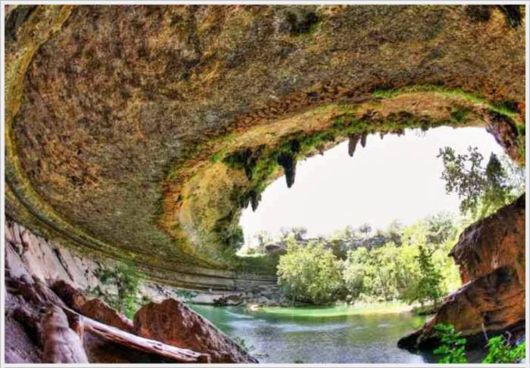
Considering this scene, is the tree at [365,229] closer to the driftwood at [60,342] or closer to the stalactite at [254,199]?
the stalactite at [254,199]

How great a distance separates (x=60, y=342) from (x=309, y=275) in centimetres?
2050

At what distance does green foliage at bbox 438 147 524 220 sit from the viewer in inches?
423

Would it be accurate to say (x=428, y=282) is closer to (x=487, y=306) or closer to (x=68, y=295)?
(x=487, y=306)

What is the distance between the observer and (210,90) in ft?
20.7

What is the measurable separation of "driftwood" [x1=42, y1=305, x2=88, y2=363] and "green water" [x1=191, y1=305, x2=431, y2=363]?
23.3 ft

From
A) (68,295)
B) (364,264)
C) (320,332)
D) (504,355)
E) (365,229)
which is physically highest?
(365,229)

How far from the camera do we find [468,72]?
6637 millimetres

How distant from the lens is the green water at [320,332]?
12.2m

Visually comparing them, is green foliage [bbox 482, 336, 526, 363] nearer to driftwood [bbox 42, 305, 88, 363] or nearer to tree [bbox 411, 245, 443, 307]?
driftwood [bbox 42, 305, 88, 363]

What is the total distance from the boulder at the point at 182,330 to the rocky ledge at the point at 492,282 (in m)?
5.47

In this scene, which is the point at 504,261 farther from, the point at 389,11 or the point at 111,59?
the point at 111,59

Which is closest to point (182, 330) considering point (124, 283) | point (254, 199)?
point (254, 199)

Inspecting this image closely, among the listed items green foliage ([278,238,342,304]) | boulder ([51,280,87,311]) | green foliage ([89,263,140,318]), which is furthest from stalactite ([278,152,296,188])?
green foliage ([278,238,342,304])

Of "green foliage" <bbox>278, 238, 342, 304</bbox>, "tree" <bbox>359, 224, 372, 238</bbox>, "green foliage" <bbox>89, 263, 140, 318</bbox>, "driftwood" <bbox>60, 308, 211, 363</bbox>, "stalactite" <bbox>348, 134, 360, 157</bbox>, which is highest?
"tree" <bbox>359, 224, 372, 238</bbox>
